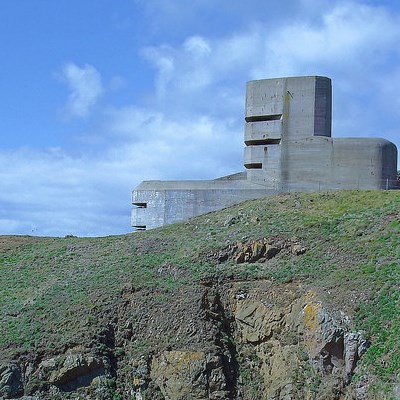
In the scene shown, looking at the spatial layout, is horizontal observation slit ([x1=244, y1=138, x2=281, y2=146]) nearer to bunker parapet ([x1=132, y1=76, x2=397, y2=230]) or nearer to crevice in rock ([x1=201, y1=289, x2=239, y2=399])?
bunker parapet ([x1=132, y1=76, x2=397, y2=230])

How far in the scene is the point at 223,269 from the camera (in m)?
28.0

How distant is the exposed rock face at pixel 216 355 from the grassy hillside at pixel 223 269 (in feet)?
1.41

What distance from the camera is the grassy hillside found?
24734 millimetres

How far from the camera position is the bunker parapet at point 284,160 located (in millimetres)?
33000

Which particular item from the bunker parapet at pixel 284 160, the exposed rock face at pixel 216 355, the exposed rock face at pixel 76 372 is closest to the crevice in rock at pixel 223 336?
the exposed rock face at pixel 216 355

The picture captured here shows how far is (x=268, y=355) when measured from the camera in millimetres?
25453

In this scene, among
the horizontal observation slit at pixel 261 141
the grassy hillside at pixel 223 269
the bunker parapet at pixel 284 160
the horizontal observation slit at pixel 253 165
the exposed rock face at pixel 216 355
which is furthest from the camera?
the horizontal observation slit at pixel 253 165

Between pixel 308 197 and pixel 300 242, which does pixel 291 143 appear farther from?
pixel 300 242

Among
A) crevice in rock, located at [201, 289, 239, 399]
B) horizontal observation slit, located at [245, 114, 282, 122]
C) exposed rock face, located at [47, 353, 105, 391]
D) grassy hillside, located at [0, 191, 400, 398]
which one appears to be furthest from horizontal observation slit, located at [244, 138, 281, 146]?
exposed rock face, located at [47, 353, 105, 391]

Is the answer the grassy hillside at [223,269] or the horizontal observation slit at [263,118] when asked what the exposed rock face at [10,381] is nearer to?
the grassy hillside at [223,269]

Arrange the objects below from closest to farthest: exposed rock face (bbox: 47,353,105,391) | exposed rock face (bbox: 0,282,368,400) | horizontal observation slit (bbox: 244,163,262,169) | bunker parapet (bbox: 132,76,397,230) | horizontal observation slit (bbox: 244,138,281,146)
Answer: exposed rock face (bbox: 0,282,368,400) < exposed rock face (bbox: 47,353,105,391) < bunker parapet (bbox: 132,76,397,230) < horizontal observation slit (bbox: 244,138,281,146) < horizontal observation slit (bbox: 244,163,262,169)

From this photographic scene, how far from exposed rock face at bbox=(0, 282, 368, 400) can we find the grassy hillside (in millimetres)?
429

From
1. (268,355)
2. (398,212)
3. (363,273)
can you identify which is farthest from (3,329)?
(398,212)

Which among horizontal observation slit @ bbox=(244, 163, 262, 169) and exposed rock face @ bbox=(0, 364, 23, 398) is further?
horizontal observation slit @ bbox=(244, 163, 262, 169)
